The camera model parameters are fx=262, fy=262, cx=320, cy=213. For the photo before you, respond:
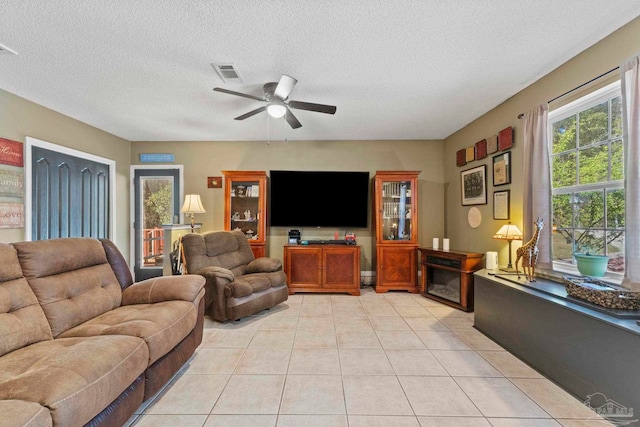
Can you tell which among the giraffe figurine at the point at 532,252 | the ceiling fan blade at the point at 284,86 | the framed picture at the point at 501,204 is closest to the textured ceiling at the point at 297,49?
the ceiling fan blade at the point at 284,86

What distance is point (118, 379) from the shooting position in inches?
52.7

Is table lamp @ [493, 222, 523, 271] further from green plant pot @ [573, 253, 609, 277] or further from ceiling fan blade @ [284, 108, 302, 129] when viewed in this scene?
ceiling fan blade @ [284, 108, 302, 129]

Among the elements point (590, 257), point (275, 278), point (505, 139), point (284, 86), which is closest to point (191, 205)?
point (275, 278)

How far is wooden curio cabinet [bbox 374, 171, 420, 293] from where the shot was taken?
4266 millimetres

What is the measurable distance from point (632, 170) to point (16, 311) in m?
4.06

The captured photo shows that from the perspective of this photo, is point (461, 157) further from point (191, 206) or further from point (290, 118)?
point (191, 206)

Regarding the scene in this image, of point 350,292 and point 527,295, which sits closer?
point 527,295

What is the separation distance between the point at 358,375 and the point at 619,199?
2465 millimetres

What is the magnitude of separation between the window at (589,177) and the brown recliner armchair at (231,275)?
3.09 meters

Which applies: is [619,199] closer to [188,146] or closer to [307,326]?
[307,326]

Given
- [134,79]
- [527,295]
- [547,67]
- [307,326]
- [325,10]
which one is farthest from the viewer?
[307,326]

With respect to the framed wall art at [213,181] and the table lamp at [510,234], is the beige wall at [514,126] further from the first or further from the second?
the framed wall art at [213,181]

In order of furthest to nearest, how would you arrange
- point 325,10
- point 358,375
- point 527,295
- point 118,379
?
1. point 527,295
2. point 358,375
3. point 325,10
4. point 118,379

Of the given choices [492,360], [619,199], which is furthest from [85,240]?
[619,199]
